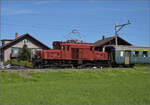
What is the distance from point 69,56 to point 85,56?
6.66ft

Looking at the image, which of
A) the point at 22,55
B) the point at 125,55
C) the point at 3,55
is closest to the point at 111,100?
the point at 125,55

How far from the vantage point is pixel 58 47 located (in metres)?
26.9

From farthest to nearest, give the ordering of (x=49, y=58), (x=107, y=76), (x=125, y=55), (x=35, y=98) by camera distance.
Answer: (x=125, y=55), (x=49, y=58), (x=107, y=76), (x=35, y=98)

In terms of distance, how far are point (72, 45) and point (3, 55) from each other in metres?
30.5

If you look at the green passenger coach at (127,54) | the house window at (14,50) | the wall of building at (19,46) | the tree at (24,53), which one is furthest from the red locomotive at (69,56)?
the house window at (14,50)

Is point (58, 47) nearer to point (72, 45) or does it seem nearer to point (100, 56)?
point (72, 45)

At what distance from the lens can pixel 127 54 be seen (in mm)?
29281

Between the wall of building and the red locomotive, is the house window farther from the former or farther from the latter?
the red locomotive

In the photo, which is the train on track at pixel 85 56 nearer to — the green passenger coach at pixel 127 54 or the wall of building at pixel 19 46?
the green passenger coach at pixel 127 54

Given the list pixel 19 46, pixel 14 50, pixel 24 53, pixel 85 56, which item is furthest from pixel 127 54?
pixel 14 50

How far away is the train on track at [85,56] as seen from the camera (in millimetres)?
25141

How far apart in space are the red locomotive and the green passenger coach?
1474 mm

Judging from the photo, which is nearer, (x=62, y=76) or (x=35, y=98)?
(x=35, y=98)

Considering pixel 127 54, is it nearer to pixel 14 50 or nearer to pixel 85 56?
pixel 85 56
